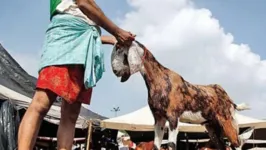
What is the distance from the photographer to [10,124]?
15.9 feet

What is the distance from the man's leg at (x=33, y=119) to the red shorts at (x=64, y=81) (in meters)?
0.04

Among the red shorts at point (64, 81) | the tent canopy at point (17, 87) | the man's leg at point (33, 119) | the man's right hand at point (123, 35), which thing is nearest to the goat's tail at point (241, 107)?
the man's right hand at point (123, 35)

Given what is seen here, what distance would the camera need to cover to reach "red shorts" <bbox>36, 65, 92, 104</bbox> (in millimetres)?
1795

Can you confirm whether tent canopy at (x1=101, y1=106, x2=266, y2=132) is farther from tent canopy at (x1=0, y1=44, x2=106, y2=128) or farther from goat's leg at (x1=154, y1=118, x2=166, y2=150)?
goat's leg at (x1=154, y1=118, x2=166, y2=150)

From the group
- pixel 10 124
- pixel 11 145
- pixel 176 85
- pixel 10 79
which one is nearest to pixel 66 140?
pixel 176 85

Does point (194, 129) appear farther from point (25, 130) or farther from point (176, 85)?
point (25, 130)

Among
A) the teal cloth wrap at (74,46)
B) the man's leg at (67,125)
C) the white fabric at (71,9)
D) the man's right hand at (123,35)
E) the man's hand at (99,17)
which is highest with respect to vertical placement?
the white fabric at (71,9)

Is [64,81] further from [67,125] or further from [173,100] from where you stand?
[173,100]

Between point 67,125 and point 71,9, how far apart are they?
57 centimetres

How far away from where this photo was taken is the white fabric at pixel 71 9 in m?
1.99

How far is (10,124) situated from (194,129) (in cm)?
427

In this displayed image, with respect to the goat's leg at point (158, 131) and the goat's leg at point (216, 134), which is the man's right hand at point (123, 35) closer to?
the goat's leg at point (158, 131)

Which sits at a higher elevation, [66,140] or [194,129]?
[194,129]

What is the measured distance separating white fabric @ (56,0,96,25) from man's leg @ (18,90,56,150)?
0.43 m
